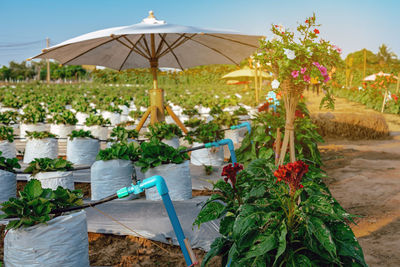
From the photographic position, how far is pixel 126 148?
361cm

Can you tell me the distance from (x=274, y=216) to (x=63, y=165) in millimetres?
2184

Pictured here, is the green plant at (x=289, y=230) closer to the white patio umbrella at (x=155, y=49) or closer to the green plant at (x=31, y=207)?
the green plant at (x=31, y=207)

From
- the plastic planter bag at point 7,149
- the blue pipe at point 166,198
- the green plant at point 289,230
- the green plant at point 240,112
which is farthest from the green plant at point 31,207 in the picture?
the green plant at point 240,112

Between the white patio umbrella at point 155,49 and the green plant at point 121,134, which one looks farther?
the white patio umbrella at point 155,49

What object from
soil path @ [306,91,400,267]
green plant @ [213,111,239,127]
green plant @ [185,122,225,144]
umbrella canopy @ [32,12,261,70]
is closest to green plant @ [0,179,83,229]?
soil path @ [306,91,400,267]

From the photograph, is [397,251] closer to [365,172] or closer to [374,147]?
[365,172]

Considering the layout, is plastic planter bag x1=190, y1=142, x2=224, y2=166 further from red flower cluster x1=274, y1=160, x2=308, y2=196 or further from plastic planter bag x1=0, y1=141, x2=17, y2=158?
red flower cluster x1=274, y1=160, x2=308, y2=196

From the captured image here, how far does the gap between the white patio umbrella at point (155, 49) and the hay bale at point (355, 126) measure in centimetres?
347

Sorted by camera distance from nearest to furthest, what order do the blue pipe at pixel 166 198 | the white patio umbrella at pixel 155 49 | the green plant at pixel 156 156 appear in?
the blue pipe at pixel 166 198 < the green plant at pixel 156 156 < the white patio umbrella at pixel 155 49

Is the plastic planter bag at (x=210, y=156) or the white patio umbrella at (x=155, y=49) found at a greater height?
the white patio umbrella at (x=155, y=49)

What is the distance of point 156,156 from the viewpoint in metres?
3.42

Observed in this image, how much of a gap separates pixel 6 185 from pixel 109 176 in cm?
94

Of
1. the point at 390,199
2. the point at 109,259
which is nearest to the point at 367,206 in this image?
the point at 390,199

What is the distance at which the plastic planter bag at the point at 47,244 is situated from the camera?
1.97 m
